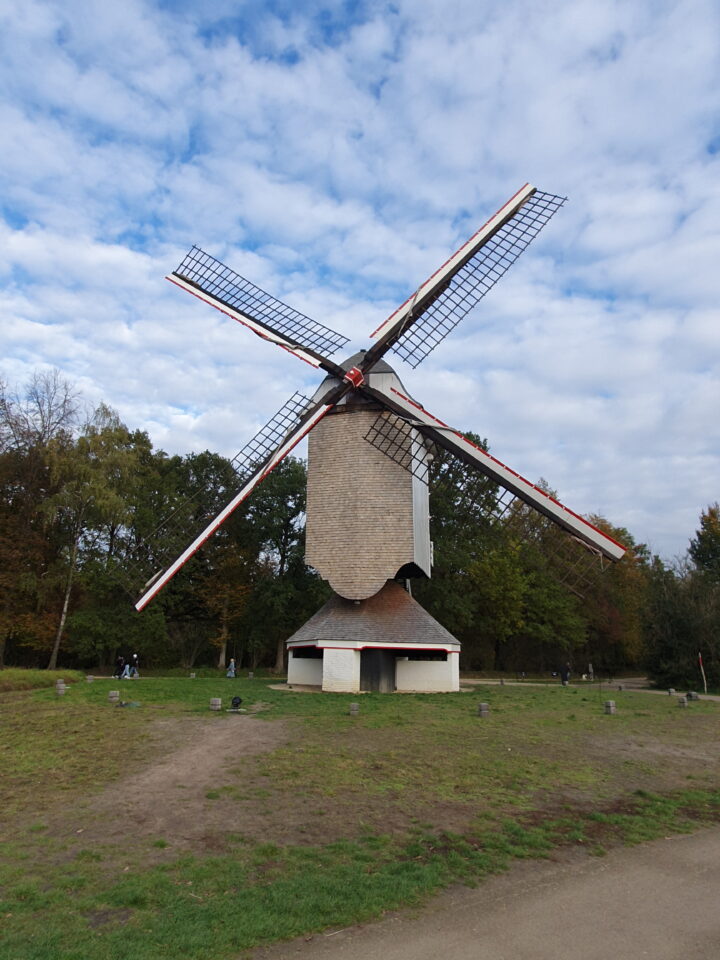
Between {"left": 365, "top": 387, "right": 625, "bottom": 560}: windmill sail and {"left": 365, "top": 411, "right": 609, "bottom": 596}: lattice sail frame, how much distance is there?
0.28m

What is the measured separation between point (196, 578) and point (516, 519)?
2427cm

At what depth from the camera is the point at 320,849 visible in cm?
750

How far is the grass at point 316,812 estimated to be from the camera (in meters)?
5.81

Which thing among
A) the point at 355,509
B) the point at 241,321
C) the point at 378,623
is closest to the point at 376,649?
the point at 378,623

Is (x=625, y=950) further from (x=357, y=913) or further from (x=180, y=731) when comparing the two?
(x=180, y=731)

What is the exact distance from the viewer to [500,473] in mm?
20344

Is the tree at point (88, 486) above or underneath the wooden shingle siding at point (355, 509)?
above

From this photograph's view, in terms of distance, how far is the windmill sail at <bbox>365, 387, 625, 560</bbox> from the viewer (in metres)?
18.6

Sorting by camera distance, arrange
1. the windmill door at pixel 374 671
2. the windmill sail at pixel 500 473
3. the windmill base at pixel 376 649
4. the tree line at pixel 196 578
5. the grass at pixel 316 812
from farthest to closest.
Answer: the tree line at pixel 196 578 < the windmill door at pixel 374 671 < the windmill base at pixel 376 649 < the windmill sail at pixel 500 473 < the grass at pixel 316 812

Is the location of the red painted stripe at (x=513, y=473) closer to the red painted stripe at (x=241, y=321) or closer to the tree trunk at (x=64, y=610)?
the red painted stripe at (x=241, y=321)

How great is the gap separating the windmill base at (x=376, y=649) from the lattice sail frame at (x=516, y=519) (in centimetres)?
422

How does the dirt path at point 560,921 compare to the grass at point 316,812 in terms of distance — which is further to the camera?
the grass at point 316,812

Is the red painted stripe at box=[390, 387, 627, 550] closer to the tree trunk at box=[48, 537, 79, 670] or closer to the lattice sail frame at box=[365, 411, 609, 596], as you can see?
the lattice sail frame at box=[365, 411, 609, 596]

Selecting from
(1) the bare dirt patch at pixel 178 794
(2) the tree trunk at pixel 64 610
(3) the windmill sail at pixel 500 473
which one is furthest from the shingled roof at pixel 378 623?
(2) the tree trunk at pixel 64 610
